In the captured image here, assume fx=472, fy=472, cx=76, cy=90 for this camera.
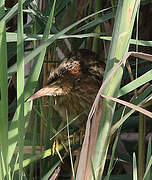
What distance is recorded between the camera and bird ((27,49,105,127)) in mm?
1247

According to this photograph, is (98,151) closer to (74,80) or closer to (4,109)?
(4,109)

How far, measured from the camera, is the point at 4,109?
78 cm

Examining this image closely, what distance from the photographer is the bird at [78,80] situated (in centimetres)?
125

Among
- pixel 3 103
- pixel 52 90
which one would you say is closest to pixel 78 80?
pixel 52 90

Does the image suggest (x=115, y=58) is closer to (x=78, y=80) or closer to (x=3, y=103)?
(x=3, y=103)

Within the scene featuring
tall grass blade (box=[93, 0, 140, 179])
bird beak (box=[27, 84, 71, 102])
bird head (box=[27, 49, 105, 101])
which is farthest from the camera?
bird head (box=[27, 49, 105, 101])

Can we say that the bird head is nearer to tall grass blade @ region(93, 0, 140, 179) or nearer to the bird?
the bird

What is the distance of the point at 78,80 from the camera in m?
1.29

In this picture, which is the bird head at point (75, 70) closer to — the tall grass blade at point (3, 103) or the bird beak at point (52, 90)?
the bird beak at point (52, 90)

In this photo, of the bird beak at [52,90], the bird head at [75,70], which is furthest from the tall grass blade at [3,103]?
the bird head at [75,70]

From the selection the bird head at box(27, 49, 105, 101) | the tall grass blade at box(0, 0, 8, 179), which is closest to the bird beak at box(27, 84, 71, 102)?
the bird head at box(27, 49, 105, 101)

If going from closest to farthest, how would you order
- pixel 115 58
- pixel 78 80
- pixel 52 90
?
pixel 115 58
pixel 52 90
pixel 78 80

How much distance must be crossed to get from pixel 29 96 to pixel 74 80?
18.0 inches

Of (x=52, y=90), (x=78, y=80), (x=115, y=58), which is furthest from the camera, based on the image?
(x=78, y=80)
